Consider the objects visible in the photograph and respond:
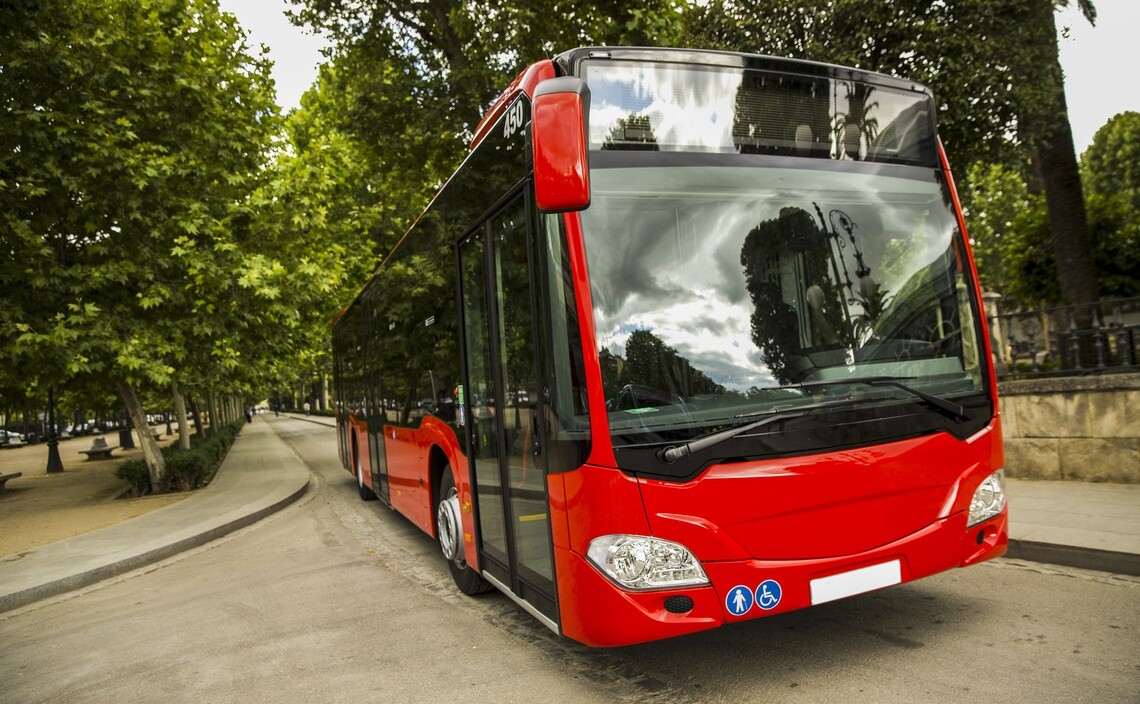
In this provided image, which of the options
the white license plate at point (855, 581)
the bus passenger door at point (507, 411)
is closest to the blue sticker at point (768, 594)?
the white license plate at point (855, 581)

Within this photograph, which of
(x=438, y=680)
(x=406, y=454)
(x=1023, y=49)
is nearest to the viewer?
(x=438, y=680)

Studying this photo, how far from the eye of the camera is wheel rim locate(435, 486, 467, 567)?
571 cm

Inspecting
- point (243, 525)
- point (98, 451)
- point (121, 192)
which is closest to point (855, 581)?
point (243, 525)

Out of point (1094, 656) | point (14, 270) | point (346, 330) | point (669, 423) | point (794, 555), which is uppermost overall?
point (14, 270)

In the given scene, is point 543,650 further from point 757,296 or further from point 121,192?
point 121,192

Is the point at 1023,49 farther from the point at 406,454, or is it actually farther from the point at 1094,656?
the point at 406,454

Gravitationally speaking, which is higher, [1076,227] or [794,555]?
[1076,227]

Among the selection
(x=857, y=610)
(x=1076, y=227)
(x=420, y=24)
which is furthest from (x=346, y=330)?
(x=1076, y=227)

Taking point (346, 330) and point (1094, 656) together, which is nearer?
point (1094, 656)

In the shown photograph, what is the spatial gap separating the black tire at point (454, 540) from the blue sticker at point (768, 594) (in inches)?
105

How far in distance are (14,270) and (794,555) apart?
1273 cm

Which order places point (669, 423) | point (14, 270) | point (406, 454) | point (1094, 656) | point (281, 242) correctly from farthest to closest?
1. point (281, 242)
2. point (14, 270)
3. point (406, 454)
4. point (1094, 656)
5. point (669, 423)

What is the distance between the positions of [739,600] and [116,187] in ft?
41.1

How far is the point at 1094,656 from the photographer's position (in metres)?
3.80
